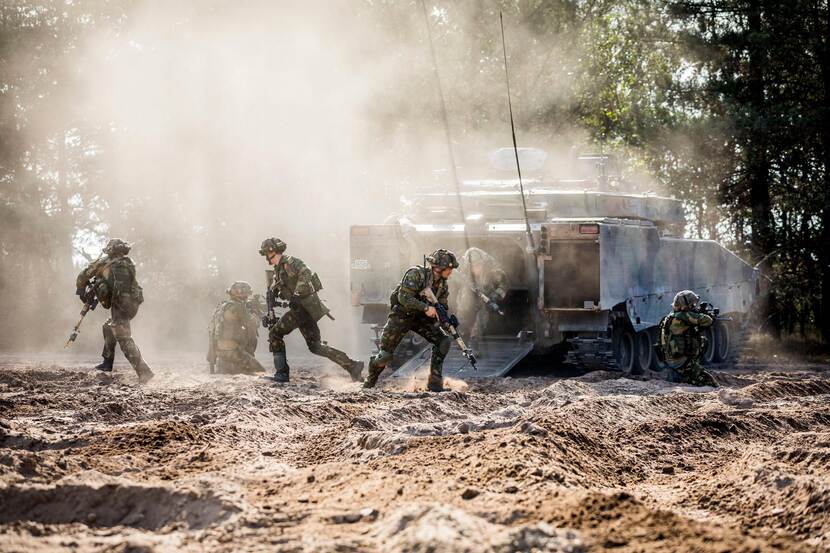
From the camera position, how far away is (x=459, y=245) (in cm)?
1584

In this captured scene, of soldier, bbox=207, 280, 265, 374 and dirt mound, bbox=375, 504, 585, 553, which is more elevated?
soldier, bbox=207, 280, 265, 374

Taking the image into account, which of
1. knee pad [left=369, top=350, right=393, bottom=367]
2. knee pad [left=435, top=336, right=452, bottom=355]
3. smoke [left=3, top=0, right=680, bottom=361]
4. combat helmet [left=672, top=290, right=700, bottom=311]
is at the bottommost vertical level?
knee pad [left=369, top=350, right=393, bottom=367]

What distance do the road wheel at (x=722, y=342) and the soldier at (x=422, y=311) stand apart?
839cm

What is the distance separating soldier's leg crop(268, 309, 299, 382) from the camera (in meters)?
13.6

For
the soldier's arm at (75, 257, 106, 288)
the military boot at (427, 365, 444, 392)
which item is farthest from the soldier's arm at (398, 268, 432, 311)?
the soldier's arm at (75, 257, 106, 288)

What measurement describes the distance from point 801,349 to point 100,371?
44.0 feet

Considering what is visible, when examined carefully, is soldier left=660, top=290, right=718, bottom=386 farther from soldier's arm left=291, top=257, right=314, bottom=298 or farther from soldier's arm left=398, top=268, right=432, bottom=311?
soldier's arm left=291, top=257, right=314, bottom=298

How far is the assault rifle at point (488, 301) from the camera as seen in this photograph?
48.3ft

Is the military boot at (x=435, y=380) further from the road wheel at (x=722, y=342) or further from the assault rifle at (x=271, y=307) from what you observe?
the road wheel at (x=722, y=342)

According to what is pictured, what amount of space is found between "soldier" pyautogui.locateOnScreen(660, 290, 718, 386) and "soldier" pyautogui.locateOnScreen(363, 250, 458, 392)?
2695 millimetres

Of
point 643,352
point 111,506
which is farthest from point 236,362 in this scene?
point 111,506

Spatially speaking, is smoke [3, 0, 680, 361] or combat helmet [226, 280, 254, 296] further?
smoke [3, 0, 680, 361]

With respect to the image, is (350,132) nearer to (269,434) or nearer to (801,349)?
(801,349)

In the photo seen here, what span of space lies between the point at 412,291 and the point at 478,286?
121 inches
